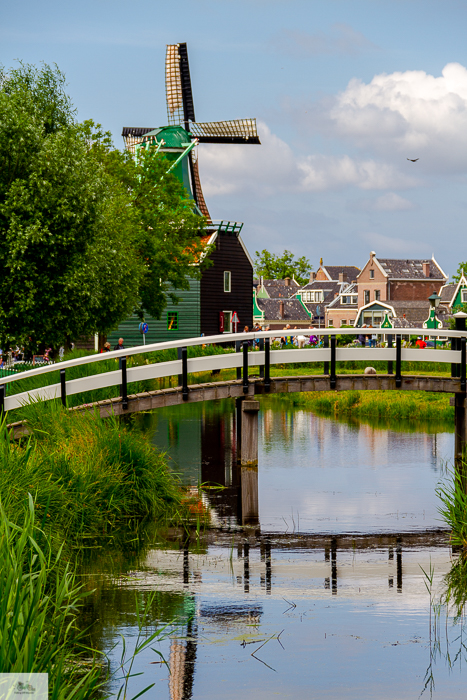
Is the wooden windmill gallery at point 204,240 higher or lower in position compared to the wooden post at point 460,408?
higher

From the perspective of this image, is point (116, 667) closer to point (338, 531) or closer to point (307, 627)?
point (307, 627)

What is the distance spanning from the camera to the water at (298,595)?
287 inches

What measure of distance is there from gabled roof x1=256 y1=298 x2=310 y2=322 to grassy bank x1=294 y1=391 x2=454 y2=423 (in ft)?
230

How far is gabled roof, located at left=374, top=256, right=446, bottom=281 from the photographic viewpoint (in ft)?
325

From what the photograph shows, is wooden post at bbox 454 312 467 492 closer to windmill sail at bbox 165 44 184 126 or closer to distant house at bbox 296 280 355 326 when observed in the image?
windmill sail at bbox 165 44 184 126

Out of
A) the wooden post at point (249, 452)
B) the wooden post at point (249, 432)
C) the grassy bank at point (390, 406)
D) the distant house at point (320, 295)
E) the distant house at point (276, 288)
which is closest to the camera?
the wooden post at point (249, 452)

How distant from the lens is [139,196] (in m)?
41.4

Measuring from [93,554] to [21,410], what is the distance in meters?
4.59

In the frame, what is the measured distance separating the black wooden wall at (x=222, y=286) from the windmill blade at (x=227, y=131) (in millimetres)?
8294

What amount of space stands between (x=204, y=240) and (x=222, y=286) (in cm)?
340

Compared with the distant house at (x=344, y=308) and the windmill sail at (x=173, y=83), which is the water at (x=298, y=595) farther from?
the distant house at (x=344, y=308)

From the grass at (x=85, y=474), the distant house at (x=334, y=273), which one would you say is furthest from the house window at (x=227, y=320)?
the distant house at (x=334, y=273)

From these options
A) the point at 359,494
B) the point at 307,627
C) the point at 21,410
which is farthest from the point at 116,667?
the point at 359,494

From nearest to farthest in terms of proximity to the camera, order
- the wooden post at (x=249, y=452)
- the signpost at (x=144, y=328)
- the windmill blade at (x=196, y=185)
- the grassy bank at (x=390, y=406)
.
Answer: the wooden post at (x=249, y=452) → the grassy bank at (x=390, y=406) → the signpost at (x=144, y=328) → the windmill blade at (x=196, y=185)
